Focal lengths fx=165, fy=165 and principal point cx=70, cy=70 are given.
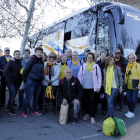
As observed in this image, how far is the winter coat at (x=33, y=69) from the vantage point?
14.1 ft

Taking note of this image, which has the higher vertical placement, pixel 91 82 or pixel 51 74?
pixel 51 74

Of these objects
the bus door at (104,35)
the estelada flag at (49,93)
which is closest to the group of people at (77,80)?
the estelada flag at (49,93)

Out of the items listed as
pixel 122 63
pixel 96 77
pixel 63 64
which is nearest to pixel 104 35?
pixel 122 63

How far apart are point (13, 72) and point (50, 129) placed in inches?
74.6

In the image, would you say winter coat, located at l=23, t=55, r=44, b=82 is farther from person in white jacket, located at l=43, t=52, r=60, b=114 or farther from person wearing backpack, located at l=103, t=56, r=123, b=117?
person wearing backpack, located at l=103, t=56, r=123, b=117

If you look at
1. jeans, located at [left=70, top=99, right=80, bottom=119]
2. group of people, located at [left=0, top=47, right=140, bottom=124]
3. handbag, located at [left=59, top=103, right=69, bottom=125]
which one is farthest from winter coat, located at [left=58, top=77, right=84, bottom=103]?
handbag, located at [left=59, top=103, right=69, bottom=125]

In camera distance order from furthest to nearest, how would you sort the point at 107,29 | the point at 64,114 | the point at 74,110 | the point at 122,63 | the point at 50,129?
the point at 107,29 → the point at 122,63 → the point at 74,110 → the point at 64,114 → the point at 50,129

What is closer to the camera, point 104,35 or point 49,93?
point 49,93

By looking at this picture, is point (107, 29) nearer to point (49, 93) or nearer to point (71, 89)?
point (71, 89)

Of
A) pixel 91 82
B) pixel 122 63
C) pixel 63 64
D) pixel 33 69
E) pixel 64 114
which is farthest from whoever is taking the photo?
pixel 63 64

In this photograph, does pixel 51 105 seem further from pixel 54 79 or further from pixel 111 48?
pixel 111 48

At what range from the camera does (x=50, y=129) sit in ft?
11.9

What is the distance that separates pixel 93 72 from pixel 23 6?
692cm

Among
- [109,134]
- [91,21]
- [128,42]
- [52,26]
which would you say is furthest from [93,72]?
[52,26]
